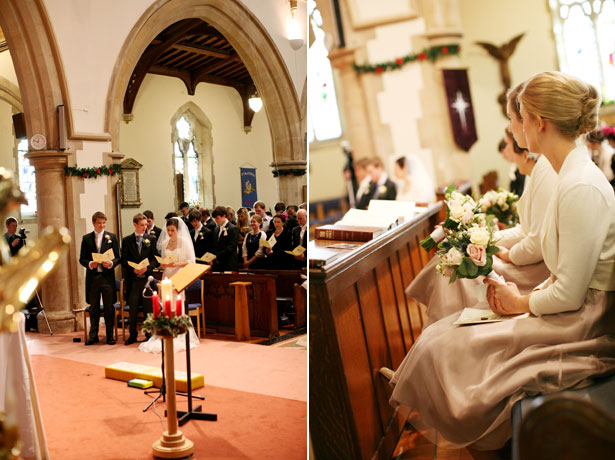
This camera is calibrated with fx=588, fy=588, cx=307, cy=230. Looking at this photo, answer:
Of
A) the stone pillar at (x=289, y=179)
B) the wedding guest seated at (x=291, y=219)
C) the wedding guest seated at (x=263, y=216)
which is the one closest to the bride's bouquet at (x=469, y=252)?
the wedding guest seated at (x=291, y=219)

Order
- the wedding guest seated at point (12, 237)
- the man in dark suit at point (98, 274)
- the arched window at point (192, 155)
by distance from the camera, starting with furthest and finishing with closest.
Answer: the arched window at point (192, 155)
the wedding guest seated at point (12, 237)
the man in dark suit at point (98, 274)

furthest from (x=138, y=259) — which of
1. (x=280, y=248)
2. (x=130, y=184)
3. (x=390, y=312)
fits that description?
(x=130, y=184)

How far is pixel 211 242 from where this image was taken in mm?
6129

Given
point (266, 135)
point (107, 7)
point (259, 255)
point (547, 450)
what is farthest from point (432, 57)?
point (547, 450)

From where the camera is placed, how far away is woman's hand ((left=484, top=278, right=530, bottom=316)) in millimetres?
1628

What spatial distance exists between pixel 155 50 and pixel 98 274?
5.30 m

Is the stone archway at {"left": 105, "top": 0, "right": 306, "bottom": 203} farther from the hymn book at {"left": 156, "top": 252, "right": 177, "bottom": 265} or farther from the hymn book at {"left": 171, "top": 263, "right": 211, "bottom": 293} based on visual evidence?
the hymn book at {"left": 171, "top": 263, "right": 211, "bottom": 293}

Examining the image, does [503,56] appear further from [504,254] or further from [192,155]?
[192,155]

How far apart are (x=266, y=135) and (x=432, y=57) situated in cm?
473

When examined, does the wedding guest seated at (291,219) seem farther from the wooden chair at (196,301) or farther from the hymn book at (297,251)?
the wooden chair at (196,301)

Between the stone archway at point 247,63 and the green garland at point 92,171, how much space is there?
0.22 meters

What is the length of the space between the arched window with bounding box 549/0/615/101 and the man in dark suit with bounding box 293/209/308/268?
2499mm

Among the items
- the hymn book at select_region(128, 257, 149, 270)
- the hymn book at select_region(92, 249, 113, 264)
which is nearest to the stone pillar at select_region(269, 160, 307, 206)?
the hymn book at select_region(128, 257, 149, 270)

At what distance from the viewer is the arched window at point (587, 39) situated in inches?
142
